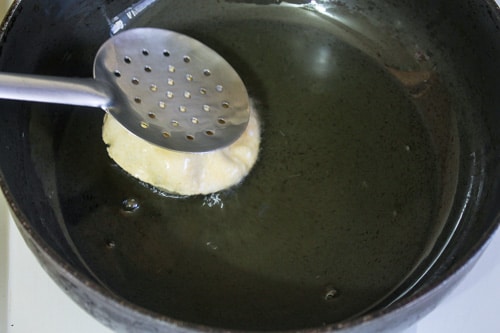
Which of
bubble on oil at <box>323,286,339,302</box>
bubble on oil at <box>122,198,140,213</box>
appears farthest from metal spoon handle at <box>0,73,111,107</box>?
bubble on oil at <box>323,286,339,302</box>

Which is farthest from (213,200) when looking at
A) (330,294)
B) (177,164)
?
(330,294)

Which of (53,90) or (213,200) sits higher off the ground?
(53,90)

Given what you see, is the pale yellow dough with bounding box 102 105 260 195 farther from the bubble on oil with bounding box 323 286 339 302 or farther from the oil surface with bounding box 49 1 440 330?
the bubble on oil with bounding box 323 286 339 302

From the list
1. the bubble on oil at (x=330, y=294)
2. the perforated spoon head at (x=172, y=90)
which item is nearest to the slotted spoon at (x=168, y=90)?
the perforated spoon head at (x=172, y=90)

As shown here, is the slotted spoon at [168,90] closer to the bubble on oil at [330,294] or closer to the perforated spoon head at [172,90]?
the perforated spoon head at [172,90]

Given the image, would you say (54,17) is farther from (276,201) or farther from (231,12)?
(276,201)

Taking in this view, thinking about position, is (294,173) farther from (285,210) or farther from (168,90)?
(168,90)

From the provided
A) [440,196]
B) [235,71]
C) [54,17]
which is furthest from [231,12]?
[440,196]
